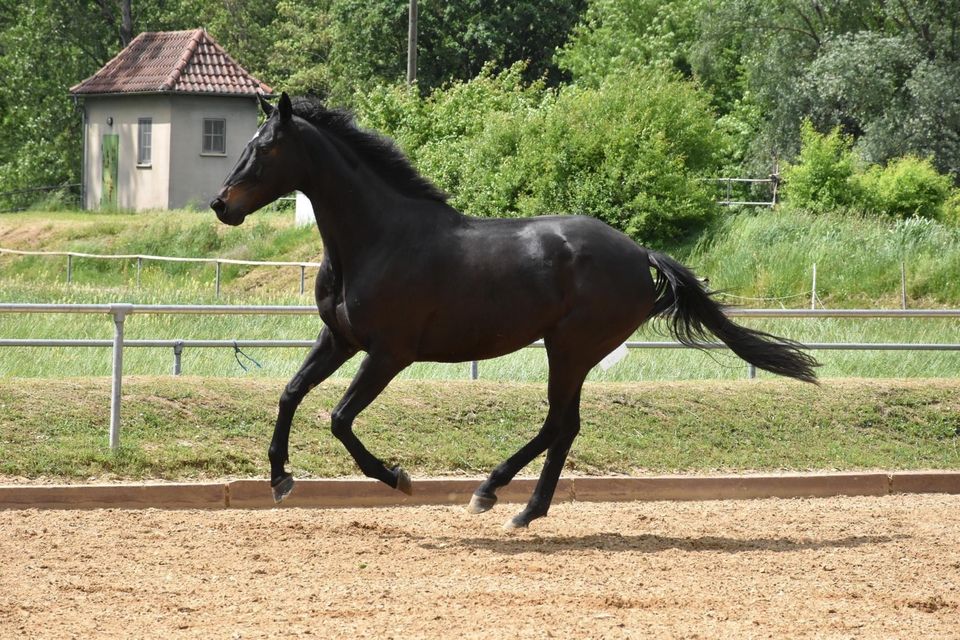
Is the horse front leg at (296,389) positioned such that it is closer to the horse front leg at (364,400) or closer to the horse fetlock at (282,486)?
the horse fetlock at (282,486)

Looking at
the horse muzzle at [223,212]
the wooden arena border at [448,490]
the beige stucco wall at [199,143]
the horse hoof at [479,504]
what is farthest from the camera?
the beige stucco wall at [199,143]

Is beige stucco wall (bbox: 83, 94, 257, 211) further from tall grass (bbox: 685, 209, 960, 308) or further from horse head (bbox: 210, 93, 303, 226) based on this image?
horse head (bbox: 210, 93, 303, 226)

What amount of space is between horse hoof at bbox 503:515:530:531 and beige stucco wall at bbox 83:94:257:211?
3209 cm

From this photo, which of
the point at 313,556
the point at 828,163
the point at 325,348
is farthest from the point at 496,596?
the point at 828,163

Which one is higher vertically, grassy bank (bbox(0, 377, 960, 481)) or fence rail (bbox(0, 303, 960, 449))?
fence rail (bbox(0, 303, 960, 449))

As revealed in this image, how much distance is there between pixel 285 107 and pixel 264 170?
38 centimetres

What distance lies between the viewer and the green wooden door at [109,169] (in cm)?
4156

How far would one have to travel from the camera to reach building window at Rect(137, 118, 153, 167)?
40656 mm

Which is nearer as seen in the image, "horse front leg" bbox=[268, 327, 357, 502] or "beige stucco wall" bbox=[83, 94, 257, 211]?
"horse front leg" bbox=[268, 327, 357, 502]

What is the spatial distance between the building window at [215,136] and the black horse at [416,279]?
33.1 metres

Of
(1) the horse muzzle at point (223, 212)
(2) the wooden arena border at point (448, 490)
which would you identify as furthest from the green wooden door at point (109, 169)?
(1) the horse muzzle at point (223, 212)

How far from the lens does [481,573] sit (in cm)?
→ 676

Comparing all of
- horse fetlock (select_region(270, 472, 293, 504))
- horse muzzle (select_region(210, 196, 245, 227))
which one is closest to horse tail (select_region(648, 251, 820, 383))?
horse fetlock (select_region(270, 472, 293, 504))

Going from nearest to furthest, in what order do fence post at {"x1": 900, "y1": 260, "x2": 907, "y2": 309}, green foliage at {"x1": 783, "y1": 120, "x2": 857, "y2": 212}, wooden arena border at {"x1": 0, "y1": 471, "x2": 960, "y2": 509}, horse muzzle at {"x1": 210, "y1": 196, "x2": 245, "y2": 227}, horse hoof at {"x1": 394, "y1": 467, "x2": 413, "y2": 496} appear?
1. horse muzzle at {"x1": 210, "y1": 196, "x2": 245, "y2": 227}
2. horse hoof at {"x1": 394, "y1": 467, "x2": 413, "y2": 496}
3. wooden arena border at {"x1": 0, "y1": 471, "x2": 960, "y2": 509}
4. fence post at {"x1": 900, "y1": 260, "x2": 907, "y2": 309}
5. green foliage at {"x1": 783, "y1": 120, "x2": 857, "y2": 212}
